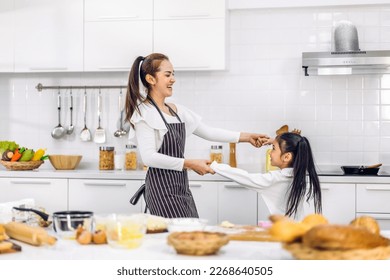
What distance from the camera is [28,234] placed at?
5.82 feet

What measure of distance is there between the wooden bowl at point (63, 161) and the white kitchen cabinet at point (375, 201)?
2004mm

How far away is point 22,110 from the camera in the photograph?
4.82m

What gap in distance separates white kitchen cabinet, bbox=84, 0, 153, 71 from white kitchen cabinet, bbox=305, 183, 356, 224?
5.14 ft

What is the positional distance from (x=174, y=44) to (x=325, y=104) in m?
1.17

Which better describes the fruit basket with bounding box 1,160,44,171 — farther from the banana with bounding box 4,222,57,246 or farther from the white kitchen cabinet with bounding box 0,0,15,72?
the banana with bounding box 4,222,57,246

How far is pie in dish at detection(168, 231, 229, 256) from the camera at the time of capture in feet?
5.16

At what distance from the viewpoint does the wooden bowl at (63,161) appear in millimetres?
4391

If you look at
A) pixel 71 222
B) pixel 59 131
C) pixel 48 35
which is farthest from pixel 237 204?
pixel 71 222

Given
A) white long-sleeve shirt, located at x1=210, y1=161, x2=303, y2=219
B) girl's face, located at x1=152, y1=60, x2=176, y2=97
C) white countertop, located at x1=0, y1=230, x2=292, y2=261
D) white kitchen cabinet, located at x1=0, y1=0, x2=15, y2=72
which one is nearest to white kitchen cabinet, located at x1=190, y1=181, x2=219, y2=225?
girl's face, located at x1=152, y1=60, x2=176, y2=97

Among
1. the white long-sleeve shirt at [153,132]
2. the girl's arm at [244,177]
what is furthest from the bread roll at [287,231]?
the white long-sleeve shirt at [153,132]

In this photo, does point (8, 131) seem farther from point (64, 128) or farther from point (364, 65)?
point (364, 65)

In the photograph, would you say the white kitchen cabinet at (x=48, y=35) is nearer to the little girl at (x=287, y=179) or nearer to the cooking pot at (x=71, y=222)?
the little girl at (x=287, y=179)

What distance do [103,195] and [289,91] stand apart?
1.53 m

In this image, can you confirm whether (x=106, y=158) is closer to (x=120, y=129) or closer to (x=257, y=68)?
(x=120, y=129)
